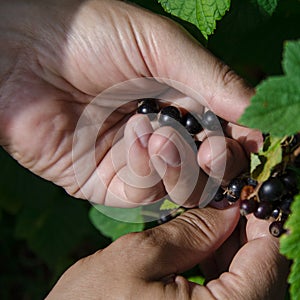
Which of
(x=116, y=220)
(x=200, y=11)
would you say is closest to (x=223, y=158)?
(x=200, y=11)

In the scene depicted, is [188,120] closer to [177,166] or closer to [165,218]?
[177,166]

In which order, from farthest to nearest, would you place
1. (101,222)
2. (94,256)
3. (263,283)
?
1. (101,222)
2. (94,256)
3. (263,283)

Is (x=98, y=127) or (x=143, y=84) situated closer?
(x=143, y=84)

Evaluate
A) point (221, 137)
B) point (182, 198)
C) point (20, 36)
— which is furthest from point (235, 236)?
point (20, 36)

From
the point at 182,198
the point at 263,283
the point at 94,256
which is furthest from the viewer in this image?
the point at 182,198

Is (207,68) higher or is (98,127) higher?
(207,68)

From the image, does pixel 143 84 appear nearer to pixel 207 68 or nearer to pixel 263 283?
pixel 207 68

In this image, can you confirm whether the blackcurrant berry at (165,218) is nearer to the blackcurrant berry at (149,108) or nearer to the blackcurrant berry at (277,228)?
the blackcurrant berry at (149,108)
